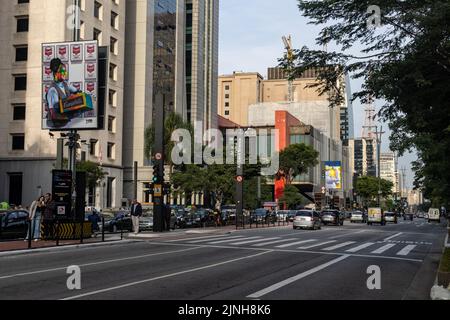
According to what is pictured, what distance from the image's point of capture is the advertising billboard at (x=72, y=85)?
89.7 feet

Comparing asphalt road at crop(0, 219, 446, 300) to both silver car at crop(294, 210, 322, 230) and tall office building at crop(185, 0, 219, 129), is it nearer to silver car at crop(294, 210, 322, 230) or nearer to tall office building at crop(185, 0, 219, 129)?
silver car at crop(294, 210, 322, 230)

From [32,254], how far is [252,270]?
844cm

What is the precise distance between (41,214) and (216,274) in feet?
39.3

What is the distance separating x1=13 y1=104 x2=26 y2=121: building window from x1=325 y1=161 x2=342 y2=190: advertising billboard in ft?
201

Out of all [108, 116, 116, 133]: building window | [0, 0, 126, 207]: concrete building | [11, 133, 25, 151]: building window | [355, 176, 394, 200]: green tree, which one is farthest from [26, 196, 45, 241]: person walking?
[355, 176, 394, 200]: green tree

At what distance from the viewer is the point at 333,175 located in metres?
103

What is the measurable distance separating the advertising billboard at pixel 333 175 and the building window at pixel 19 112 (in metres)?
61.3

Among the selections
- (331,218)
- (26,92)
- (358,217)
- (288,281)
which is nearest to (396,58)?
(288,281)

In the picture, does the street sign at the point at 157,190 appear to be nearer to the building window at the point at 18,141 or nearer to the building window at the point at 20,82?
the building window at the point at 18,141

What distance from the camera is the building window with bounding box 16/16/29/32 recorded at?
2307 inches

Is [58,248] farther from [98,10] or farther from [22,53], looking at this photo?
[98,10]

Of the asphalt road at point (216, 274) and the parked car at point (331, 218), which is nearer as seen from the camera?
the asphalt road at point (216, 274)

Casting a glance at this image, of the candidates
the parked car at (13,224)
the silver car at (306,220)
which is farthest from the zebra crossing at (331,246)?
the silver car at (306,220)
